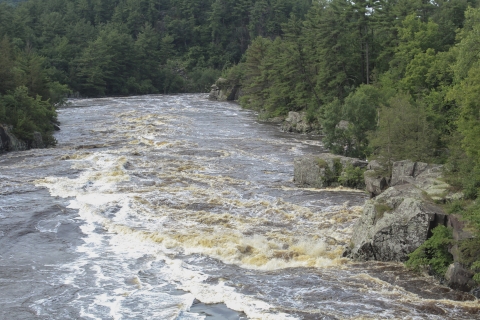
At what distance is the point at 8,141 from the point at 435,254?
123ft

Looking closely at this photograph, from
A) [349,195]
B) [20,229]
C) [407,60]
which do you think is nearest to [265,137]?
[407,60]

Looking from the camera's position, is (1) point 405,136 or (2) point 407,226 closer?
(2) point 407,226

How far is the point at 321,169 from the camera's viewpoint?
3516 cm

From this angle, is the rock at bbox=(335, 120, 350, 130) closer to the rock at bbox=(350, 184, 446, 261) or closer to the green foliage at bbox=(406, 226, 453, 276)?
the rock at bbox=(350, 184, 446, 261)

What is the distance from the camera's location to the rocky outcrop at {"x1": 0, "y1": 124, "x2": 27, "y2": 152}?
45.8 m

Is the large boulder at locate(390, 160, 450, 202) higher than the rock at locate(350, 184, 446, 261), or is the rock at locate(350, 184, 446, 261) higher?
the large boulder at locate(390, 160, 450, 202)

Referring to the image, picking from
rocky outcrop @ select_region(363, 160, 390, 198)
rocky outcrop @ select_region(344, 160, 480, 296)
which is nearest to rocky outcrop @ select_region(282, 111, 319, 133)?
rocky outcrop @ select_region(363, 160, 390, 198)

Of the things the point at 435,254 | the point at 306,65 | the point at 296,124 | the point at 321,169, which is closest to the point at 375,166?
the point at 321,169

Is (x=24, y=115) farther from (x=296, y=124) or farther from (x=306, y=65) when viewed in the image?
(x=306, y=65)

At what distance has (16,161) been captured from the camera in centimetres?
4184

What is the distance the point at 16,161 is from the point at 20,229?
16.6 m

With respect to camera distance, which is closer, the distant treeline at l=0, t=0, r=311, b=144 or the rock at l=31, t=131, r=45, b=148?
the rock at l=31, t=131, r=45, b=148

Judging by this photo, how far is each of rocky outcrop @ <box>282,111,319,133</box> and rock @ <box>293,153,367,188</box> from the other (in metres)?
24.8

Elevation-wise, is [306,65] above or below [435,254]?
above
